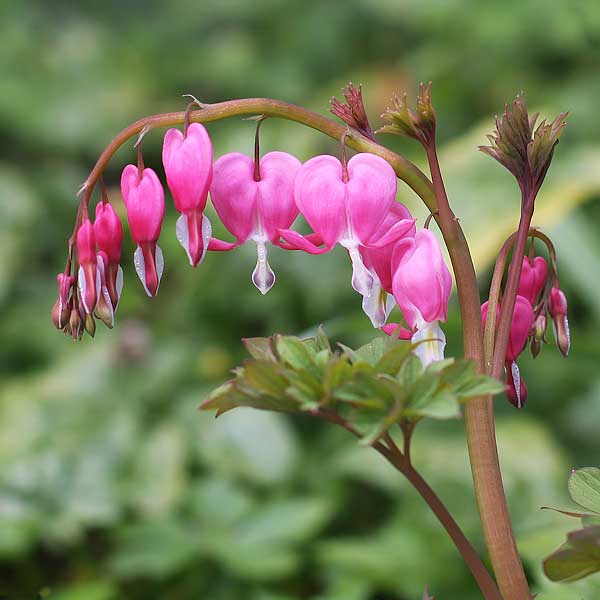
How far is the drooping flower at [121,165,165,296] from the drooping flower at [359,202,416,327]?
194 mm

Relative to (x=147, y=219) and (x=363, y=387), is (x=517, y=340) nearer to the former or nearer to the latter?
(x=363, y=387)

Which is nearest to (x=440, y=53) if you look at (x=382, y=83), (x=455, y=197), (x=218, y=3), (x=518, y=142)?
(x=382, y=83)

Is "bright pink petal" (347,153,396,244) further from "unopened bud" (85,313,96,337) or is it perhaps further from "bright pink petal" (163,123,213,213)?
"unopened bud" (85,313,96,337)

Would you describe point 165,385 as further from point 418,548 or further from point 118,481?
point 418,548

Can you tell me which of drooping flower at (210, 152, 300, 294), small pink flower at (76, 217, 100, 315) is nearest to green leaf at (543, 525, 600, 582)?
drooping flower at (210, 152, 300, 294)

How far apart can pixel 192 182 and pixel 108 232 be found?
103 millimetres

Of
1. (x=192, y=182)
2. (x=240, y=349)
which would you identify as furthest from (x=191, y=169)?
(x=240, y=349)

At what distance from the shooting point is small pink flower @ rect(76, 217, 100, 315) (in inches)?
33.8

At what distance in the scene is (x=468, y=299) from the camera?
840mm

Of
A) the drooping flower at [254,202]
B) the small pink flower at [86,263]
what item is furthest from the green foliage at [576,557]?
the small pink flower at [86,263]

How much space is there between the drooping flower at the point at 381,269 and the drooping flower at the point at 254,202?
0.09 metres

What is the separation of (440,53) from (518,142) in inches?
117

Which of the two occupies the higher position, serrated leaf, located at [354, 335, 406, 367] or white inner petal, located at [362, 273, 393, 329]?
white inner petal, located at [362, 273, 393, 329]

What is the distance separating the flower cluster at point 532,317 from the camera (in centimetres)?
91
